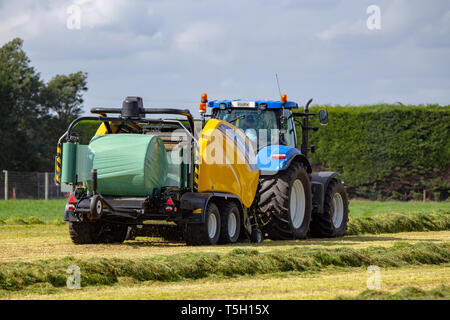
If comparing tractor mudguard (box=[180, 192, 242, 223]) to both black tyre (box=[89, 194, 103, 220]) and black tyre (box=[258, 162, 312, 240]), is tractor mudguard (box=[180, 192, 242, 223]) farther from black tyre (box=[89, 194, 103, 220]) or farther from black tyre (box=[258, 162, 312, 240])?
black tyre (box=[258, 162, 312, 240])

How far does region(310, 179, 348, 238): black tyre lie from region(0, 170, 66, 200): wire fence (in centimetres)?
1932

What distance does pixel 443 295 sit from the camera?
312 inches

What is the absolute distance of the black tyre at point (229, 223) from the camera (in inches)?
556

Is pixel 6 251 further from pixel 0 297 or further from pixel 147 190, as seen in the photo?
pixel 0 297

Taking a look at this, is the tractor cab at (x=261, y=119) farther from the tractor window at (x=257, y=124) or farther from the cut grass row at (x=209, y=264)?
the cut grass row at (x=209, y=264)

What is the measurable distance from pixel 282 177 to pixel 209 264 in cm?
555

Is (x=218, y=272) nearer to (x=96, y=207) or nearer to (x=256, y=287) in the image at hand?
(x=256, y=287)

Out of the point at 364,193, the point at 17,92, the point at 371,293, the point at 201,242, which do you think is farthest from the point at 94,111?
the point at 17,92

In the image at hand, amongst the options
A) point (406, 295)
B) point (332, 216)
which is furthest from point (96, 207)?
point (332, 216)

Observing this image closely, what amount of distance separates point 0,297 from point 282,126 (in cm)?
873

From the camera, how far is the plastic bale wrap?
1300 centimetres

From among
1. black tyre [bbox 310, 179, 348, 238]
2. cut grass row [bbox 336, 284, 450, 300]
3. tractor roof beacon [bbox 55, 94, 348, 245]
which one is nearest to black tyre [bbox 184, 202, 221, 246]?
tractor roof beacon [bbox 55, 94, 348, 245]

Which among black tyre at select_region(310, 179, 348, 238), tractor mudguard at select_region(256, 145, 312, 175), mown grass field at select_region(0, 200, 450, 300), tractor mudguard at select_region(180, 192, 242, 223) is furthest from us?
black tyre at select_region(310, 179, 348, 238)

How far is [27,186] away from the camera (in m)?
35.6
